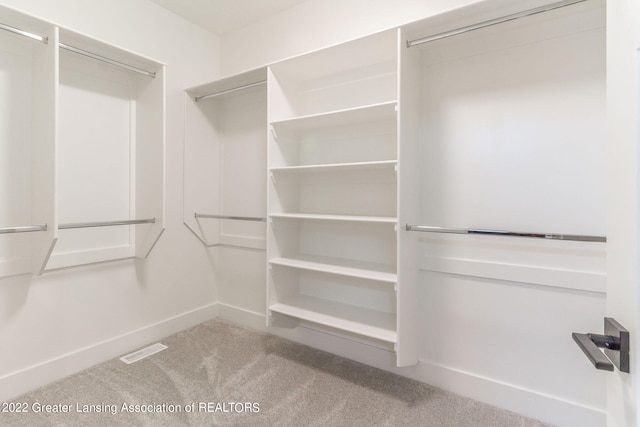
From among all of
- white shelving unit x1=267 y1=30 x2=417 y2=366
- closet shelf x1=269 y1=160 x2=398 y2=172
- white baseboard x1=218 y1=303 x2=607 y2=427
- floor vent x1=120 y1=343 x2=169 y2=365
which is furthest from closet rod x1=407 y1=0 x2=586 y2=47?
floor vent x1=120 y1=343 x2=169 y2=365

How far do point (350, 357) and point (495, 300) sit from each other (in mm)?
1070

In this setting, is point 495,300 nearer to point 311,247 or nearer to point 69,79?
point 311,247

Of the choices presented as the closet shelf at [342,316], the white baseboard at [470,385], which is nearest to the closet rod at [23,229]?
the closet shelf at [342,316]

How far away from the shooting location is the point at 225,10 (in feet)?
8.38

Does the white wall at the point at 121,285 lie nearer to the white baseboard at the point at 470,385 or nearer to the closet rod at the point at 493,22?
the white baseboard at the point at 470,385

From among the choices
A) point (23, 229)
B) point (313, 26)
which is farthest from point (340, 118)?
point (23, 229)

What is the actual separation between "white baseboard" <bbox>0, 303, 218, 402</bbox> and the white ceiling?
102 inches

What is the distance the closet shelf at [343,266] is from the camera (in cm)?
180

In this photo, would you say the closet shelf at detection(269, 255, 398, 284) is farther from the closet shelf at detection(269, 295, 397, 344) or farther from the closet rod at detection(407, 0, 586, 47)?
the closet rod at detection(407, 0, 586, 47)

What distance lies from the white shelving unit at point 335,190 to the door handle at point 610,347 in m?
1.17

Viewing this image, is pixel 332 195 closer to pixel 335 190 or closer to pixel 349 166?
pixel 335 190

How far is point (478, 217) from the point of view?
5.92 ft

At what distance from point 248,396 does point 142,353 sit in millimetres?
1022

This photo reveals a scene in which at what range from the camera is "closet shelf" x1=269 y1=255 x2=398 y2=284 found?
1.80 meters
